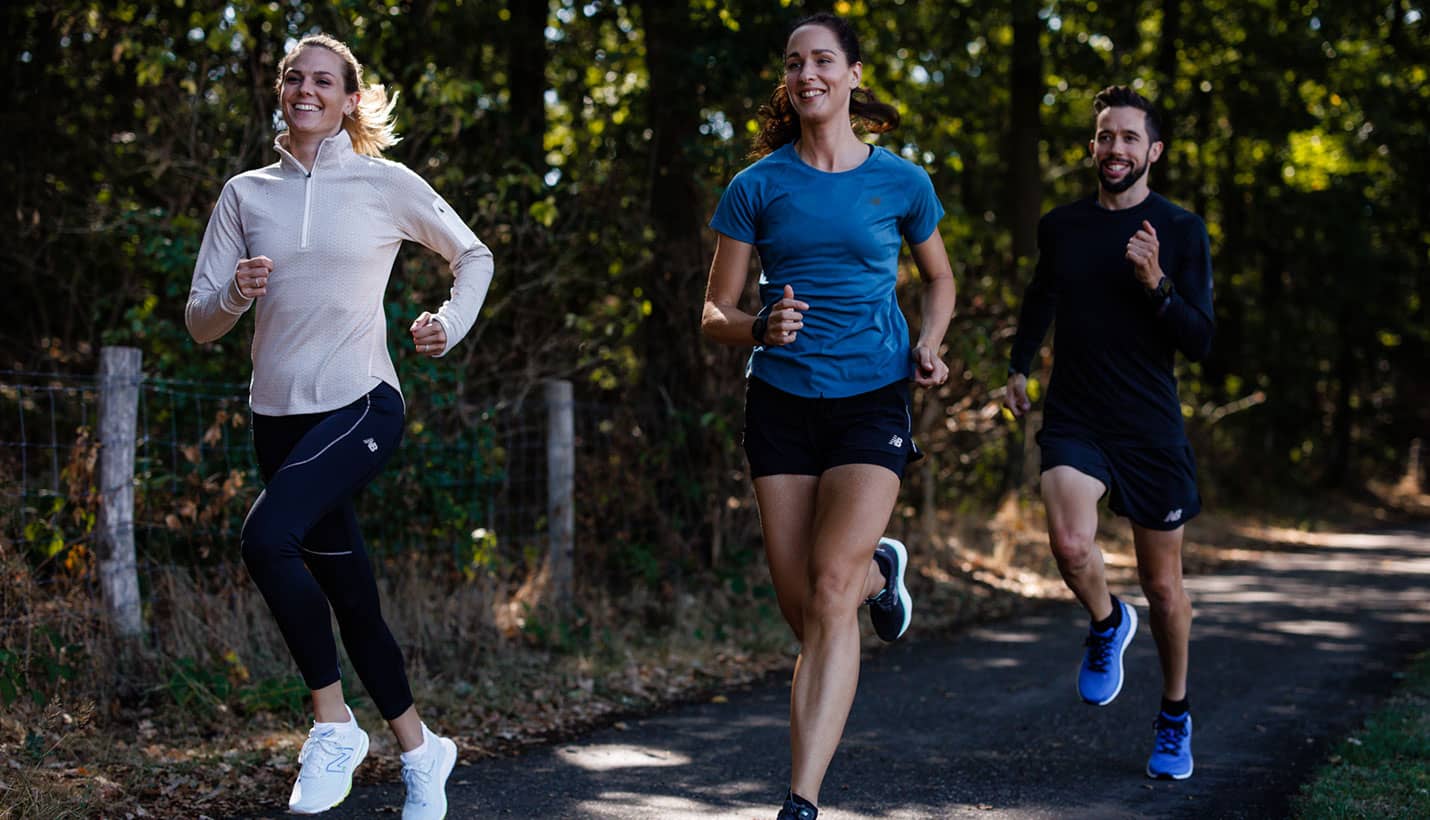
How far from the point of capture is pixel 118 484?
6.30 meters

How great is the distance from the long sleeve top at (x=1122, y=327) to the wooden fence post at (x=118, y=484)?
13.7ft

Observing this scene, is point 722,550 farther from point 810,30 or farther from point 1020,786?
point 810,30

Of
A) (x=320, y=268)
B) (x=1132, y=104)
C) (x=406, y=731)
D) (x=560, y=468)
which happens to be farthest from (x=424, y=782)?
(x=560, y=468)

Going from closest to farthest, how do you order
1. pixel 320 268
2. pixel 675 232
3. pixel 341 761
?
pixel 341 761, pixel 320 268, pixel 675 232

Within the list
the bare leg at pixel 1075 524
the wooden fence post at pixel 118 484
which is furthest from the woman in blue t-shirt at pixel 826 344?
the wooden fence post at pixel 118 484

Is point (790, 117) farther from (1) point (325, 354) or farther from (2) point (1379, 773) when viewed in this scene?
(2) point (1379, 773)

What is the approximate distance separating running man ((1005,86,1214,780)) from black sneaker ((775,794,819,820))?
6.22 ft

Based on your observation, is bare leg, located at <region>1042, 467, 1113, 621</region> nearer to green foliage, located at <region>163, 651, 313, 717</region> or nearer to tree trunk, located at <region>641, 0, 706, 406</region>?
green foliage, located at <region>163, 651, 313, 717</region>

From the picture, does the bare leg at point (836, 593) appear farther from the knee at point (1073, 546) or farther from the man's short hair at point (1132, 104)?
the man's short hair at point (1132, 104)

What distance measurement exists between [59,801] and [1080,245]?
161 inches

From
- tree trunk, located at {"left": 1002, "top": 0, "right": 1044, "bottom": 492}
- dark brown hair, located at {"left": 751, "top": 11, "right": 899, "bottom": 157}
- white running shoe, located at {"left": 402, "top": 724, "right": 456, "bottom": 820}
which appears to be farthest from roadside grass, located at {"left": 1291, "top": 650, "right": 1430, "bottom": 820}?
tree trunk, located at {"left": 1002, "top": 0, "right": 1044, "bottom": 492}

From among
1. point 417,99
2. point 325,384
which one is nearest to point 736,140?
point 417,99

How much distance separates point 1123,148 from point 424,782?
11.2 ft

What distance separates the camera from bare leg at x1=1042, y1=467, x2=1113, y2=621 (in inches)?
201
